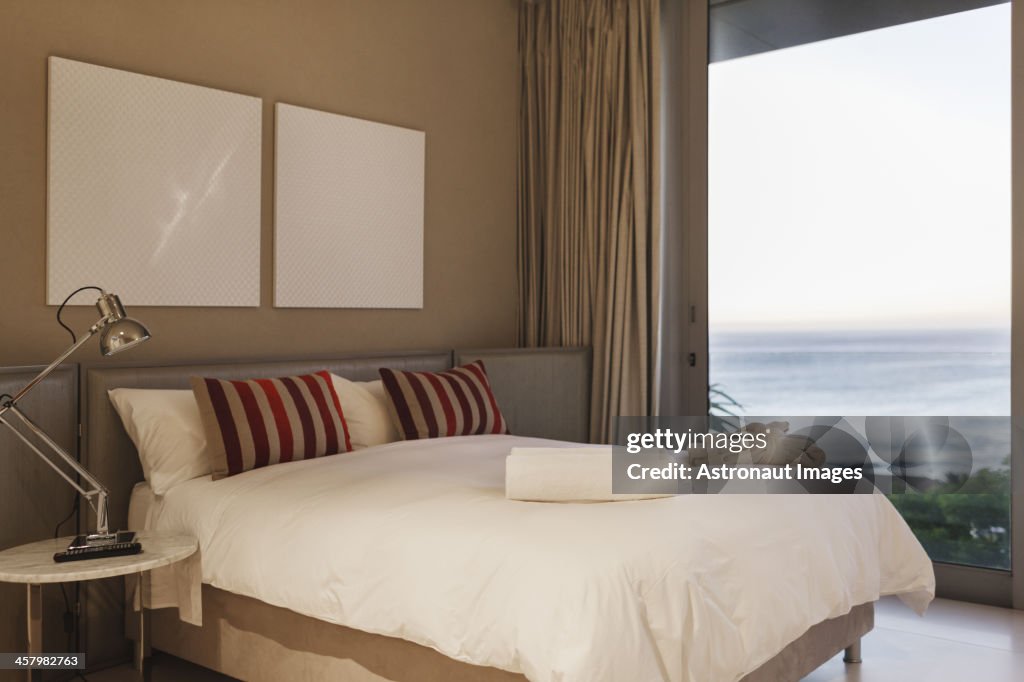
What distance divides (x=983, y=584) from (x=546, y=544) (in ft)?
8.53

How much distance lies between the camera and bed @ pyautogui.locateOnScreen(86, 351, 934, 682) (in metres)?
2.07

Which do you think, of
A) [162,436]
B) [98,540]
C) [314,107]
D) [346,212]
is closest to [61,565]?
[98,540]

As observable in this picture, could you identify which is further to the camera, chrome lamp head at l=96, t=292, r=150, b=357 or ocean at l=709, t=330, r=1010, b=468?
ocean at l=709, t=330, r=1010, b=468

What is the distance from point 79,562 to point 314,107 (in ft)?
7.40

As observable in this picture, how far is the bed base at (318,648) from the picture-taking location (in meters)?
2.40

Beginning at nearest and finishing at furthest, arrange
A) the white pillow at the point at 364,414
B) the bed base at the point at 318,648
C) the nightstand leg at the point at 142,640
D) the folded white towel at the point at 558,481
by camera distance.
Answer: the bed base at the point at 318,648, the folded white towel at the point at 558,481, the nightstand leg at the point at 142,640, the white pillow at the point at 364,414

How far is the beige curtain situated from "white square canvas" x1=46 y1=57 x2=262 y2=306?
1.78 m

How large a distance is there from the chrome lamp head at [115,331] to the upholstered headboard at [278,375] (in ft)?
2.05

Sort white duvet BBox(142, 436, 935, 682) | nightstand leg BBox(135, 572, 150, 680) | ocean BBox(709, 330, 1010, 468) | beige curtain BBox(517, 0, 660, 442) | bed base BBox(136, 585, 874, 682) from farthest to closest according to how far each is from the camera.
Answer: beige curtain BBox(517, 0, 660, 442), ocean BBox(709, 330, 1010, 468), nightstand leg BBox(135, 572, 150, 680), bed base BBox(136, 585, 874, 682), white duvet BBox(142, 436, 935, 682)

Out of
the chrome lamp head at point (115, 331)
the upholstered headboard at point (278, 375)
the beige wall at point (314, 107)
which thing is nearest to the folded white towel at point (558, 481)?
the chrome lamp head at point (115, 331)

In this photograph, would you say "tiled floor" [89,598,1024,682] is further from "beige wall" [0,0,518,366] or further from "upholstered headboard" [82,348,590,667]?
"beige wall" [0,0,518,366]

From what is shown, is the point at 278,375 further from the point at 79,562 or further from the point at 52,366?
the point at 79,562

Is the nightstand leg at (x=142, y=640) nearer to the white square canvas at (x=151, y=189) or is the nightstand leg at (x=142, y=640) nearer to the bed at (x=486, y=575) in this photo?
the bed at (x=486, y=575)

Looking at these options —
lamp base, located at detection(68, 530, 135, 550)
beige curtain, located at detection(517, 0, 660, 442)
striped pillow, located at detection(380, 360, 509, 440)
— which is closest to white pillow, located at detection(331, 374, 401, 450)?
striped pillow, located at detection(380, 360, 509, 440)
